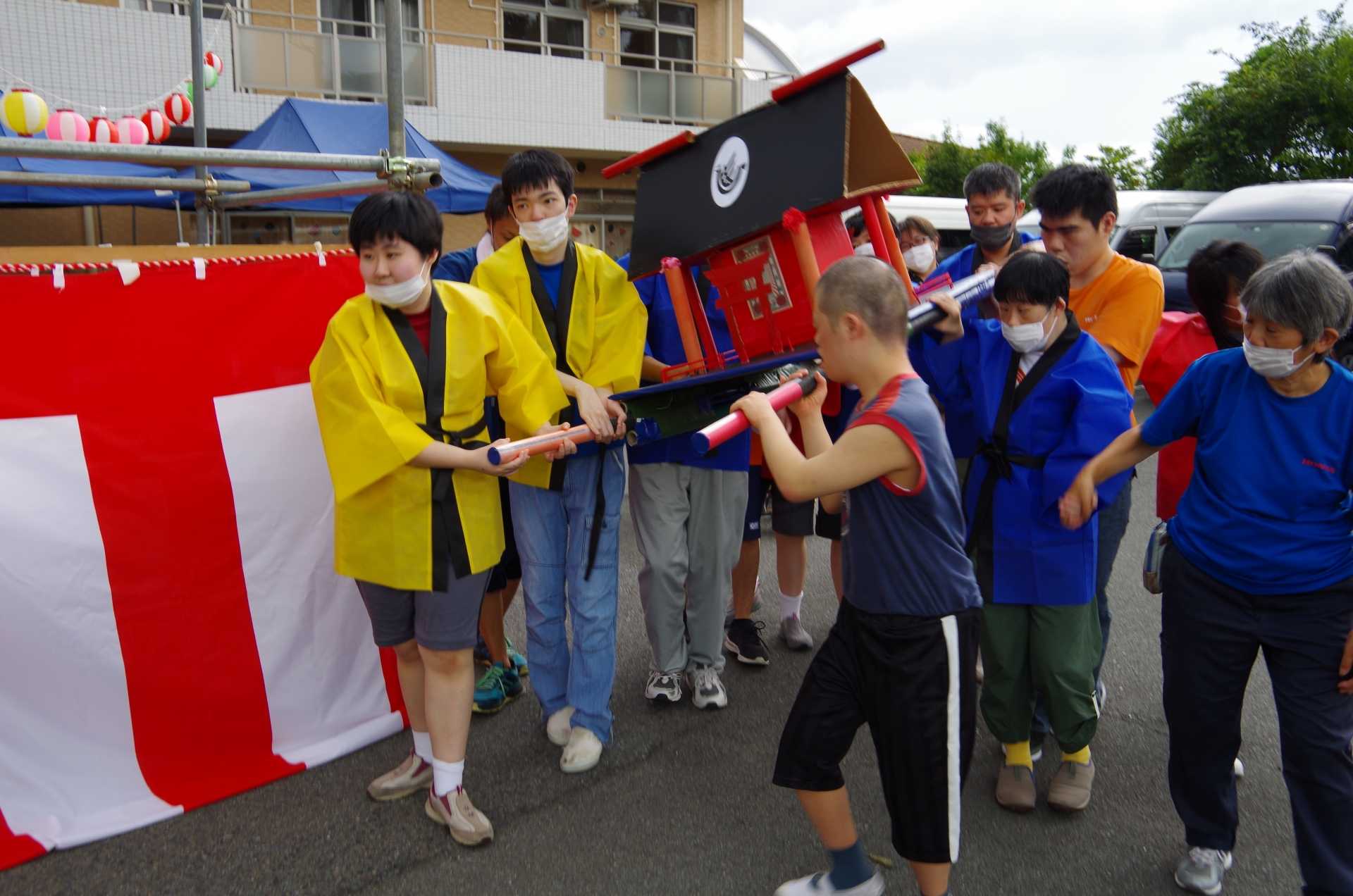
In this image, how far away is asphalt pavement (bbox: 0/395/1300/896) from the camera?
2.83m

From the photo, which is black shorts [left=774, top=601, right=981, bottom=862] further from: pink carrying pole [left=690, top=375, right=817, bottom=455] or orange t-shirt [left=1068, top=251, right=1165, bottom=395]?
orange t-shirt [left=1068, top=251, right=1165, bottom=395]

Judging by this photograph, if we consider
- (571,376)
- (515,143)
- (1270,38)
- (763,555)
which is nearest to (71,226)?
(515,143)

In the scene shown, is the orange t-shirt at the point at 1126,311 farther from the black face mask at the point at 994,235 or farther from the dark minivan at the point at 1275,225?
the dark minivan at the point at 1275,225

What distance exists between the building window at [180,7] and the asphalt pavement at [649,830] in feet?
49.3

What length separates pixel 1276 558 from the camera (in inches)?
100

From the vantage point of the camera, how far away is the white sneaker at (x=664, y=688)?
3.89m

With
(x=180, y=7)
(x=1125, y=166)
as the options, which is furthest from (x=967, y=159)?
(x=180, y=7)

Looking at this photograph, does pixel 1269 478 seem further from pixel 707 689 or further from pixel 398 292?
pixel 398 292

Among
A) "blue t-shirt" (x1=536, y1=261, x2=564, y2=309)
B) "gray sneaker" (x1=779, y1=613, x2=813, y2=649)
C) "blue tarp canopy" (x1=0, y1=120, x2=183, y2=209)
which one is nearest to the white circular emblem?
"blue t-shirt" (x1=536, y1=261, x2=564, y2=309)

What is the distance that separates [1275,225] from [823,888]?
478 inches

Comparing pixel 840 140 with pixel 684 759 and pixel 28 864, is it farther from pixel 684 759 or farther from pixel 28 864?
pixel 28 864

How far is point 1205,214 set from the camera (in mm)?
13109

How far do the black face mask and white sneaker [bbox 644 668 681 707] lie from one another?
79.4 inches

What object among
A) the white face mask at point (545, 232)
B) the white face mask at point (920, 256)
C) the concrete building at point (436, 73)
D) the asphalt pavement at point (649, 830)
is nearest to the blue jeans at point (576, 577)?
the asphalt pavement at point (649, 830)
